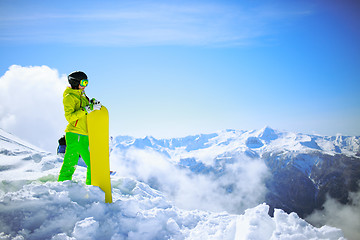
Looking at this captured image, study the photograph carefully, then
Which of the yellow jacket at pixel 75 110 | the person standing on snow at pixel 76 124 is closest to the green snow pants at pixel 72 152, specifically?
the person standing on snow at pixel 76 124

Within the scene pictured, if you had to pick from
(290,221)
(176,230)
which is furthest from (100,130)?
(290,221)

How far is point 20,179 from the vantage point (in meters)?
5.62

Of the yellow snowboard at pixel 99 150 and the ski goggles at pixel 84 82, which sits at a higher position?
the ski goggles at pixel 84 82

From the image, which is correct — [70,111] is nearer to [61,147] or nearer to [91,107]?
[91,107]

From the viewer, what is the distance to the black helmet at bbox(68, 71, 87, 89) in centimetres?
507

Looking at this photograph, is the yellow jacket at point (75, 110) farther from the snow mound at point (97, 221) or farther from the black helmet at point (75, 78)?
the snow mound at point (97, 221)

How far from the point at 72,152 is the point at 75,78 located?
1.90 m

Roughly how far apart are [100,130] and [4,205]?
2.34m

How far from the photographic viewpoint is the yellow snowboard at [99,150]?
508 cm

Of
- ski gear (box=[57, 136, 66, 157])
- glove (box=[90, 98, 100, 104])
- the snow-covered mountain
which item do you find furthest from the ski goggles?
the snow-covered mountain

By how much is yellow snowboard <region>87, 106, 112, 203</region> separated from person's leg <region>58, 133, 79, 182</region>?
40cm

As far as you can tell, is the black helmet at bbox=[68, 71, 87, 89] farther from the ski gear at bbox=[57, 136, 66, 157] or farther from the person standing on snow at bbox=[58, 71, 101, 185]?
the ski gear at bbox=[57, 136, 66, 157]

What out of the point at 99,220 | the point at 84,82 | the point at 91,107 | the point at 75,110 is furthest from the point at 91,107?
the point at 99,220

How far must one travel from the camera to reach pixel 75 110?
498 centimetres
